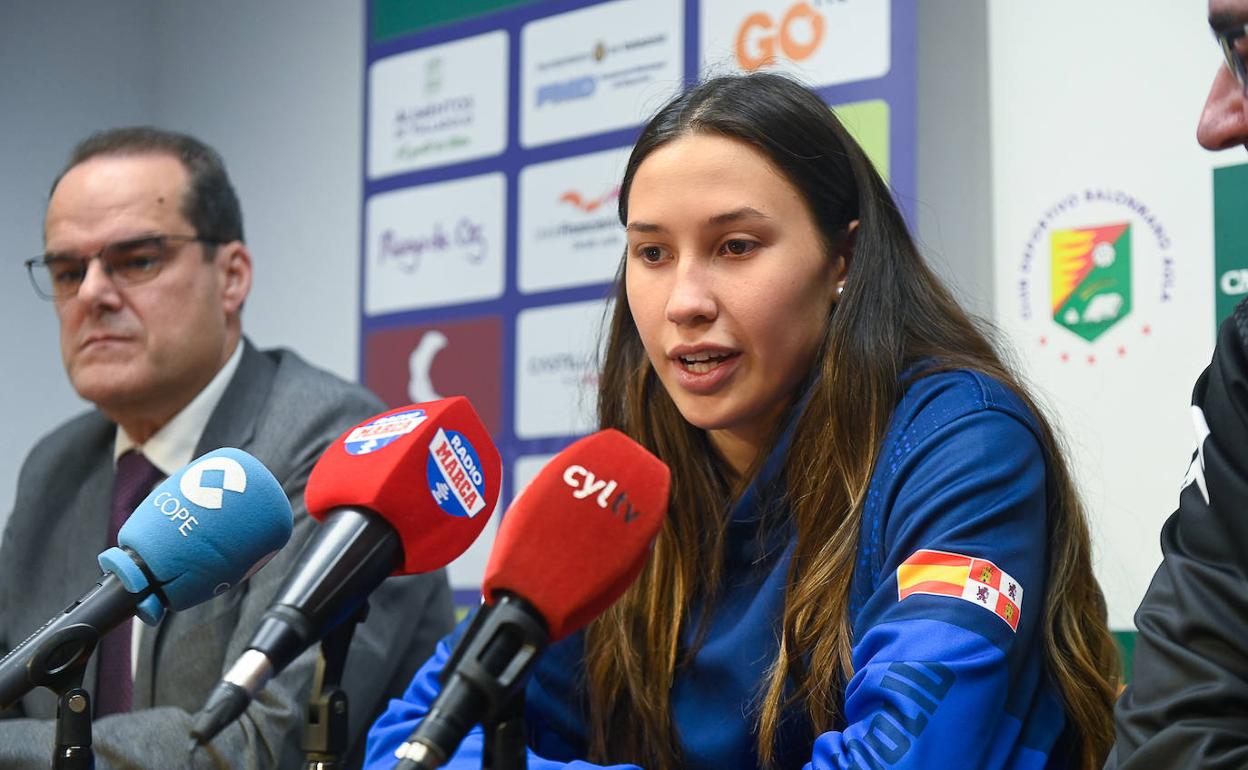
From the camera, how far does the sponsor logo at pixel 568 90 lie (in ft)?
9.89

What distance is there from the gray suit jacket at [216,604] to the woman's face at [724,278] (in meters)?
0.70

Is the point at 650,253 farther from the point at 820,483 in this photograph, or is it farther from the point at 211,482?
the point at 211,482

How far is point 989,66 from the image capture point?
2531mm

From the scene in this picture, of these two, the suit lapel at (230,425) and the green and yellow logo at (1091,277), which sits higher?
the green and yellow logo at (1091,277)

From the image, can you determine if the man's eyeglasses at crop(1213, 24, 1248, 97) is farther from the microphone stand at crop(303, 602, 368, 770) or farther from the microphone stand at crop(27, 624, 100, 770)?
the microphone stand at crop(27, 624, 100, 770)

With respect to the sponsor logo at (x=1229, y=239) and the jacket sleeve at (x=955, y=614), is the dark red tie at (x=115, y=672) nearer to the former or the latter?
the jacket sleeve at (x=955, y=614)

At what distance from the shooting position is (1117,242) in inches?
91.3

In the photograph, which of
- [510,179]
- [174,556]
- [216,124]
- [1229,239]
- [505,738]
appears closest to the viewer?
[505,738]

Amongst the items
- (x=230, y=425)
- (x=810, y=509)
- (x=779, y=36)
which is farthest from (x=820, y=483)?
(x=779, y=36)

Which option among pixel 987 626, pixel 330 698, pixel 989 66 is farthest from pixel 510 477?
pixel 330 698

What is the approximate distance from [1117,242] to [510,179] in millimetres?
1364

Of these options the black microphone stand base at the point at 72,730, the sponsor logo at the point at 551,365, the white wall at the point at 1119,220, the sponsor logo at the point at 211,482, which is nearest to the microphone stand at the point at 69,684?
the black microphone stand base at the point at 72,730

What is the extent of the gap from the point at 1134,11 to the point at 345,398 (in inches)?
56.2

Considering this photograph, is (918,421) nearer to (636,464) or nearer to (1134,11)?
(636,464)
